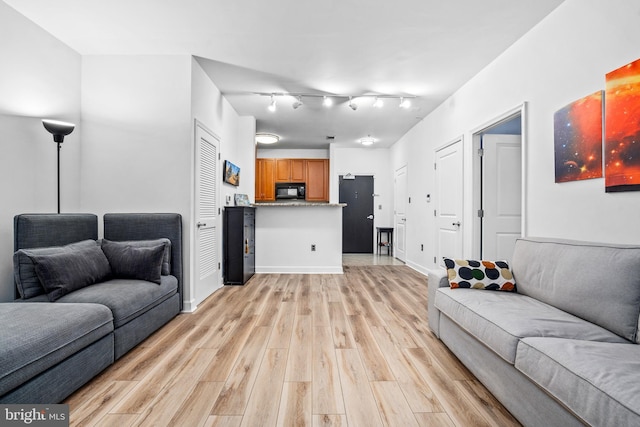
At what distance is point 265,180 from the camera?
7.20 metres

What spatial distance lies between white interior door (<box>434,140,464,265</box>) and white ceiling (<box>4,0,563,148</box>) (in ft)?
2.89

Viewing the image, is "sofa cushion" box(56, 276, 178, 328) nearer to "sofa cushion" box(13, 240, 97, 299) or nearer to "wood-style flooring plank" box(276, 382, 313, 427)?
"sofa cushion" box(13, 240, 97, 299)

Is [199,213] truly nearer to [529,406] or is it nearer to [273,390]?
[273,390]

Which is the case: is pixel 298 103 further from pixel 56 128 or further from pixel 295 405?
pixel 295 405

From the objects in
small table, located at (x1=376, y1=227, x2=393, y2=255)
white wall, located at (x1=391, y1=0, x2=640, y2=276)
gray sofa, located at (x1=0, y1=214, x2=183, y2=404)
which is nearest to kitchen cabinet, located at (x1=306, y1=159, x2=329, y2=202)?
small table, located at (x1=376, y1=227, x2=393, y2=255)

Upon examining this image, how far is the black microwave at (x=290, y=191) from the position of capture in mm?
7000

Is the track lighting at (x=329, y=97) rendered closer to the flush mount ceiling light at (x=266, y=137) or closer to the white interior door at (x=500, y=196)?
the white interior door at (x=500, y=196)

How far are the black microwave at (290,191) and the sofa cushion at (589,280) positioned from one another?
17.6 ft

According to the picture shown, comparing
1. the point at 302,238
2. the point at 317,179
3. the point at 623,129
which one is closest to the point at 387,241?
the point at 317,179

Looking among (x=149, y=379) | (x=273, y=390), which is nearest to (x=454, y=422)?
(x=273, y=390)

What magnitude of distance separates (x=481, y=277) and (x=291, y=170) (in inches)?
A: 218

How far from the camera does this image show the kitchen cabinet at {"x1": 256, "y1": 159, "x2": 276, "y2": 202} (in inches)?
282

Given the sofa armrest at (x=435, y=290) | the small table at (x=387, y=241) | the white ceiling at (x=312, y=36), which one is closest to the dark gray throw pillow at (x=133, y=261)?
the white ceiling at (x=312, y=36)

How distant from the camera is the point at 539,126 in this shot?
2.47 metres
